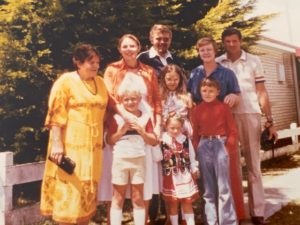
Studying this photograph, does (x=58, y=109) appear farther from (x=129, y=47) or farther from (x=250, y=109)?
(x=250, y=109)

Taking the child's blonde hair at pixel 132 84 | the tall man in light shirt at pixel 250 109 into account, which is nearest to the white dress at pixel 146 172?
the child's blonde hair at pixel 132 84

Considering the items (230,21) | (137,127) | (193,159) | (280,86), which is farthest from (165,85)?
(280,86)

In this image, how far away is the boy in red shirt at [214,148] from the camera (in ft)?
11.1

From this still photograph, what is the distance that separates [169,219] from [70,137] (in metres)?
1.32

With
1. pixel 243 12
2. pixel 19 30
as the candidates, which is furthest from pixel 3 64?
pixel 243 12

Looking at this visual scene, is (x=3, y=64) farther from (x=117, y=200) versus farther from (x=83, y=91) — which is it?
(x=117, y=200)

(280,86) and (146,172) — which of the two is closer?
(146,172)

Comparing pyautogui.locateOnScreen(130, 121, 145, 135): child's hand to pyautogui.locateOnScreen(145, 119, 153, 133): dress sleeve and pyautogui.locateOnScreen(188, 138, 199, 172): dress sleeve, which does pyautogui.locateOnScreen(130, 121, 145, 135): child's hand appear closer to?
pyautogui.locateOnScreen(145, 119, 153, 133): dress sleeve

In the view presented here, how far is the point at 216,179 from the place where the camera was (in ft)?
11.4

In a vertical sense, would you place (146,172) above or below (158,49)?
below

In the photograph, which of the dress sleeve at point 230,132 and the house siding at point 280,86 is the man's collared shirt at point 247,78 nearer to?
the dress sleeve at point 230,132

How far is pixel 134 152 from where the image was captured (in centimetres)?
308

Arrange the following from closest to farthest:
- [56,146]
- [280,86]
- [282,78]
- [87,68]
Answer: [56,146]
[87,68]
[280,86]
[282,78]

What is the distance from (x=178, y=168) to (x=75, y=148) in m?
0.94
